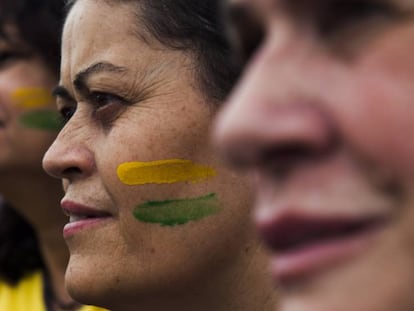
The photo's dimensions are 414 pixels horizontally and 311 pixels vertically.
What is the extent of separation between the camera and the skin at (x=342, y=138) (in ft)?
3.83

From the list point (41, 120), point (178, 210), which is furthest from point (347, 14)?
point (41, 120)

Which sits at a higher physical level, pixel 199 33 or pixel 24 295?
pixel 199 33

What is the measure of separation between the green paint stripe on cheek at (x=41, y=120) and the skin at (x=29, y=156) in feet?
0.05

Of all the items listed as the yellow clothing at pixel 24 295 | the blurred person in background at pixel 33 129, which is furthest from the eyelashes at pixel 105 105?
the yellow clothing at pixel 24 295

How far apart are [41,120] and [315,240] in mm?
2677

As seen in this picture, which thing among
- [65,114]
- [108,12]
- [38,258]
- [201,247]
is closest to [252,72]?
[201,247]

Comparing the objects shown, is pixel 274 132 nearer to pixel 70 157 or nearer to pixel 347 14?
pixel 347 14

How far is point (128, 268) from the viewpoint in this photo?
2328 mm

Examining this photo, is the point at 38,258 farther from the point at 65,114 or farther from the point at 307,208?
the point at 307,208

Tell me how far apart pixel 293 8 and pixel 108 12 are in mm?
1231

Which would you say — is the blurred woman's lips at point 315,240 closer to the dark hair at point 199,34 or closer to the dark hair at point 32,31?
the dark hair at point 199,34

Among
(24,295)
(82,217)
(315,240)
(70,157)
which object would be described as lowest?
(24,295)

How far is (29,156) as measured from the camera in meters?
3.79

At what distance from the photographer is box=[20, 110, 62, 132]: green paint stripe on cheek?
3.77 meters
